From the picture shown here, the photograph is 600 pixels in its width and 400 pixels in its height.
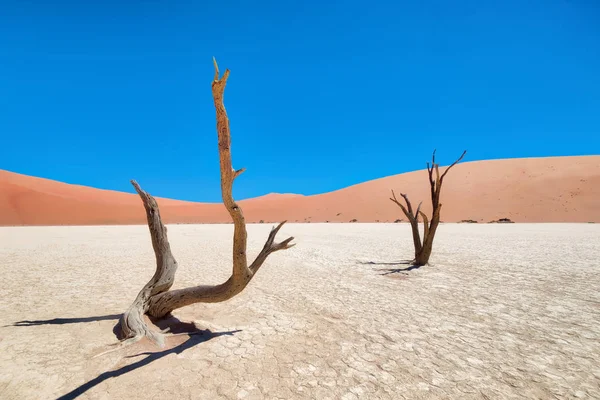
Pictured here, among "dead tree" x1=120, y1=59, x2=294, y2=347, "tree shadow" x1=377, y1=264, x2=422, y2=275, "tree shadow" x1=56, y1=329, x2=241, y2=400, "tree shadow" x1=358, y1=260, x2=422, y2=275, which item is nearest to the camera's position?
"tree shadow" x1=56, y1=329, x2=241, y2=400

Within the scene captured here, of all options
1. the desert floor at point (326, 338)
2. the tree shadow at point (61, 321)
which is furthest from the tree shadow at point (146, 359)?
the tree shadow at point (61, 321)

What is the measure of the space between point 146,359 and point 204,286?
1052mm

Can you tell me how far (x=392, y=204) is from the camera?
42750 mm

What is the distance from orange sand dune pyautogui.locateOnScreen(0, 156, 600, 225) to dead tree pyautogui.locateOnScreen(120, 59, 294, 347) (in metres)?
34.1

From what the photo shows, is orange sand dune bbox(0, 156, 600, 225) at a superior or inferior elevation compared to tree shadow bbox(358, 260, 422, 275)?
superior

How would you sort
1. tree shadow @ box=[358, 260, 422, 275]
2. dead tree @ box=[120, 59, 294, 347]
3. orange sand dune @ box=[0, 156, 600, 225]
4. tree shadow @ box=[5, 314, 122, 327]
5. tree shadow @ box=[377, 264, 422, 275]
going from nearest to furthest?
dead tree @ box=[120, 59, 294, 347] → tree shadow @ box=[5, 314, 122, 327] → tree shadow @ box=[377, 264, 422, 275] → tree shadow @ box=[358, 260, 422, 275] → orange sand dune @ box=[0, 156, 600, 225]

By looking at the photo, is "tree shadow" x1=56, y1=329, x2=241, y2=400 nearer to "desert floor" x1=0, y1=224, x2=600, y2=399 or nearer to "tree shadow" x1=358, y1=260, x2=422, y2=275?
"desert floor" x1=0, y1=224, x2=600, y2=399

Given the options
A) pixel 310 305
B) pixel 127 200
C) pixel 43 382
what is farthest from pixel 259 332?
pixel 127 200

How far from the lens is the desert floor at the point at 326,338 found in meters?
3.04

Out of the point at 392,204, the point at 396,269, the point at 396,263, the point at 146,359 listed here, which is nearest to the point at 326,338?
the point at 146,359

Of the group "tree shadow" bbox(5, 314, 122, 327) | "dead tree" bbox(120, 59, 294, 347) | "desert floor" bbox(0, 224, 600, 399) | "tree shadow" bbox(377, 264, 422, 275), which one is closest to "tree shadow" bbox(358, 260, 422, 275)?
"tree shadow" bbox(377, 264, 422, 275)

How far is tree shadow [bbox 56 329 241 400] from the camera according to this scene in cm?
295

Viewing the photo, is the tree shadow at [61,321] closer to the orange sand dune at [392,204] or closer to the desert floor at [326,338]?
the desert floor at [326,338]

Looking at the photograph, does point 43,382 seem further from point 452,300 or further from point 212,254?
point 212,254
